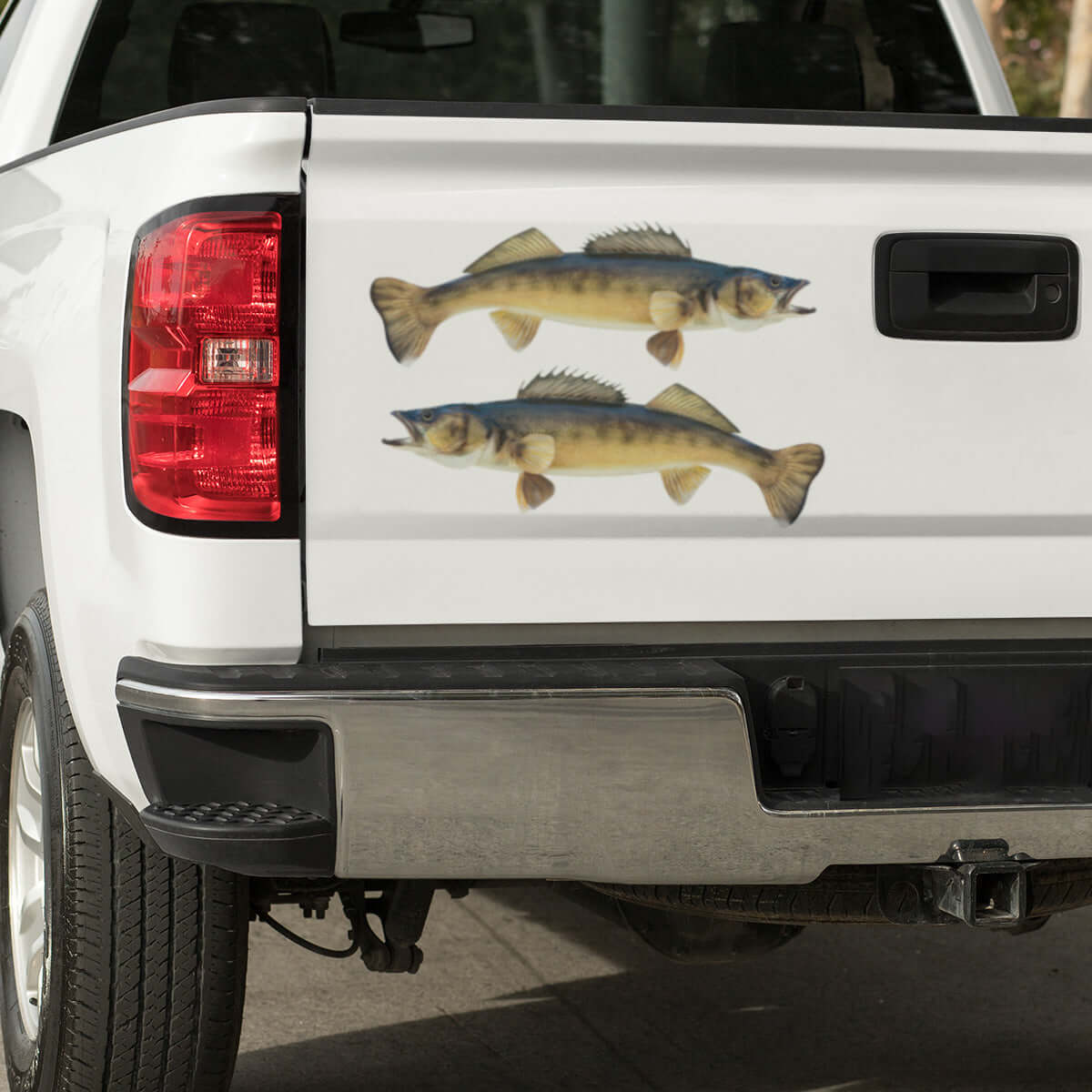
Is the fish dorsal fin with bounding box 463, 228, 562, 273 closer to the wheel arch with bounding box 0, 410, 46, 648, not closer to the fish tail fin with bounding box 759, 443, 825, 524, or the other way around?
the fish tail fin with bounding box 759, 443, 825, 524

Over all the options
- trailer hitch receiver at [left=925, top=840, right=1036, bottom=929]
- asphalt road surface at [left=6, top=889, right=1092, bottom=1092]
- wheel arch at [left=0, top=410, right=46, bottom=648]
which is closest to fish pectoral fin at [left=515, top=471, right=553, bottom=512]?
trailer hitch receiver at [left=925, top=840, right=1036, bottom=929]

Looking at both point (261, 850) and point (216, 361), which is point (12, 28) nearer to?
point (216, 361)

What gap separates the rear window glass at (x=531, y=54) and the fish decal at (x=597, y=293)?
5.37ft

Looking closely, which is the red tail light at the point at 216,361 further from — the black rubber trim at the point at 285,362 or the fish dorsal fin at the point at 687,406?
the fish dorsal fin at the point at 687,406

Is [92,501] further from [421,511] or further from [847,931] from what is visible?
[847,931]

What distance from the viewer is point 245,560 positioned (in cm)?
246

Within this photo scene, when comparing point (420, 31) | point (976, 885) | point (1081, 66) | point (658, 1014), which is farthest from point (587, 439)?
point (1081, 66)

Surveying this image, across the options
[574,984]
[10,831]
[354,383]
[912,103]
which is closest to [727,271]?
[354,383]

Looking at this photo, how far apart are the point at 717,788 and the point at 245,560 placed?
0.70 m

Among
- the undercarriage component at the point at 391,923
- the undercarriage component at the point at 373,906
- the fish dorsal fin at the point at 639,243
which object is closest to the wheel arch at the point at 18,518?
the undercarriage component at the point at 373,906

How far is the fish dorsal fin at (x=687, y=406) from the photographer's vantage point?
253cm

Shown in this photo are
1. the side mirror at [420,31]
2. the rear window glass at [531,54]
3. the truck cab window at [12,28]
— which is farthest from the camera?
the side mirror at [420,31]

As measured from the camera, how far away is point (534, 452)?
2.51 m

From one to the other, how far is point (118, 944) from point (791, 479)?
1.28 metres
